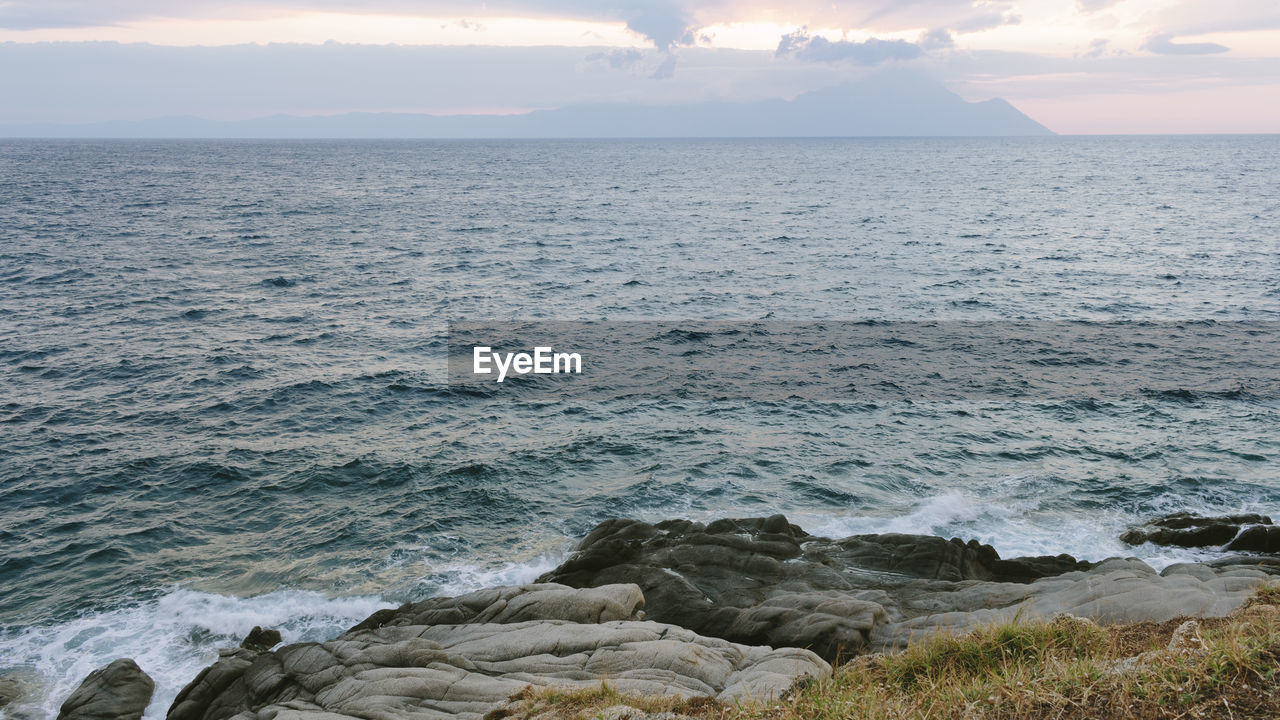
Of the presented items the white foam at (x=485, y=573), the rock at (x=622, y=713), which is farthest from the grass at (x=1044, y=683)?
the white foam at (x=485, y=573)

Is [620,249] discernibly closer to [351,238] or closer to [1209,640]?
[351,238]

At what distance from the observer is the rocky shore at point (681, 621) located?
16375 mm

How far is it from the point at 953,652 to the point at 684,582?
33.0ft

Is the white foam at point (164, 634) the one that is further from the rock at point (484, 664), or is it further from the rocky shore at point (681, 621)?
the rock at point (484, 664)

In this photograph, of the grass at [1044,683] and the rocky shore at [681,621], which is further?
the rocky shore at [681,621]

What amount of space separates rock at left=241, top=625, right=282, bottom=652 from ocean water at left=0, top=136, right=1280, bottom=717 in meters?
0.51

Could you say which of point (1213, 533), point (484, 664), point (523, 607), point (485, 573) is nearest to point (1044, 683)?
point (484, 664)

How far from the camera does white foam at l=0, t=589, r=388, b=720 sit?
806 inches

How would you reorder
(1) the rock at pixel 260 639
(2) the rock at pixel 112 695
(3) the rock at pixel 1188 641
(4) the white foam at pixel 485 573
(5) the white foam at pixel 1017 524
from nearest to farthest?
(3) the rock at pixel 1188 641 < (2) the rock at pixel 112 695 < (1) the rock at pixel 260 639 < (4) the white foam at pixel 485 573 < (5) the white foam at pixel 1017 524

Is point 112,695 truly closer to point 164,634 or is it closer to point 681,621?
point 164,634

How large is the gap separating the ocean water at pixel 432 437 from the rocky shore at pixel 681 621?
8.12 ft

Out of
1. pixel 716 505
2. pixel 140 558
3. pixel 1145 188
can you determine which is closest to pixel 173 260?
pixel 140 558

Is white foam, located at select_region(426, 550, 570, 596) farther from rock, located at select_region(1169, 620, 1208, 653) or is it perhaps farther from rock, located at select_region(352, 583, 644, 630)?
rock, located at select_region(1169, 620, 1208, 653)

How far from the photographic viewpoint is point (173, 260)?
71125 millimetres
